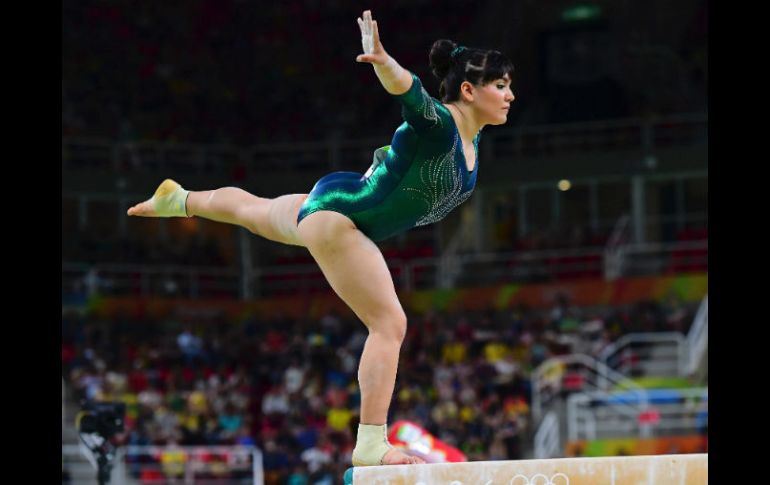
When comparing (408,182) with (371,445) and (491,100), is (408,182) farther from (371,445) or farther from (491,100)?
(371,445)

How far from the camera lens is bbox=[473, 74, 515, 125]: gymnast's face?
561cm

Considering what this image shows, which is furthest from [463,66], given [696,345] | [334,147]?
[334,147]

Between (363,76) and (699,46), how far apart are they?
5.86 m

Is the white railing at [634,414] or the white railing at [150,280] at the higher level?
the white railing at [150,280]

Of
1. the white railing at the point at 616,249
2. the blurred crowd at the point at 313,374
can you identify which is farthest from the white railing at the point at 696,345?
the white railing at the point at 616,249

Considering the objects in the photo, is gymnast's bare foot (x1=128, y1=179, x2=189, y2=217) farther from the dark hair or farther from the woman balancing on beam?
the dark hair

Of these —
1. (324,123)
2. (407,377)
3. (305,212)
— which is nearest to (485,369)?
(407,377)

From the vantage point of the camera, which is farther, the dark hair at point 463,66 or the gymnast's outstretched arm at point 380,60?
the dark hair at point 463,66

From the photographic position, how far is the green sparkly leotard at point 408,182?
5.38 m

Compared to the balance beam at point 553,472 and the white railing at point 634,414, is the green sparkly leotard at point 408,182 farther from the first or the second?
the white railing at point 634,414

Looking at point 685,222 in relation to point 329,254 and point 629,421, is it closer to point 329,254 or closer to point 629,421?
point 629,421

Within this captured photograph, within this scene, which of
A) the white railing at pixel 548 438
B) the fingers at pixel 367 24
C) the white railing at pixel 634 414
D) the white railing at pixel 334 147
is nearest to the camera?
the fingers at pixel 367 24

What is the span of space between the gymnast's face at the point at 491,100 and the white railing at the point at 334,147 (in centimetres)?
1573

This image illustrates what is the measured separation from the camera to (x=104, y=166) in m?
21.9
